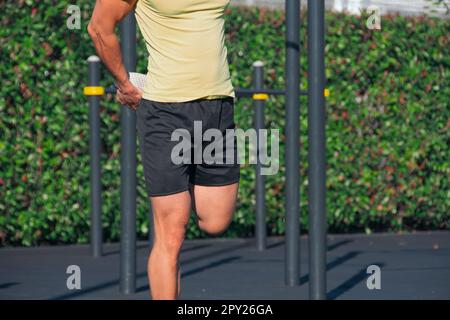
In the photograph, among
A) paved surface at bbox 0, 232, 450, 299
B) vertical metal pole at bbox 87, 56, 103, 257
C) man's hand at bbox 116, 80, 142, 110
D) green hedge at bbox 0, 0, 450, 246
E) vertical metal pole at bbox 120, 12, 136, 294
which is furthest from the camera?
green hedge at bbox 0, 0, 450, 246

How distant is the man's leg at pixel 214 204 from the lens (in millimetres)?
5020

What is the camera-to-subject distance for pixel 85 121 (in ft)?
29.3

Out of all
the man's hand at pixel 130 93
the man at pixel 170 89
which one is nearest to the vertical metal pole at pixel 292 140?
the man at pixel 170 89

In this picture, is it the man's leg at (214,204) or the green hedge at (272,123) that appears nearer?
the man's leg at (214,204)

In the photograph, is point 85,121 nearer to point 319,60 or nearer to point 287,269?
point 287,269

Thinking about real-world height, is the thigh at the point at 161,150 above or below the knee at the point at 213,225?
above

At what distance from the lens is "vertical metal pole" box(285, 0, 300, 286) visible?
6.63 m

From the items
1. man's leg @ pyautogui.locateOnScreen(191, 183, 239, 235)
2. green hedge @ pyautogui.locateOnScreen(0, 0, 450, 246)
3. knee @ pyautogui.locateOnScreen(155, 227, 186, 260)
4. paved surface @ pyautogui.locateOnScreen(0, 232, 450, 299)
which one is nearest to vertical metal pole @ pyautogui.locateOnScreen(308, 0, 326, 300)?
paved surface @ pyautogui.locateOnScreen(0, 232, 450, 299)

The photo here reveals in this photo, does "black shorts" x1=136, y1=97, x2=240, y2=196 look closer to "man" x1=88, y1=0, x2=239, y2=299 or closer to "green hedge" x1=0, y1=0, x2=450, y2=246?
"man" x1=88, y1=0, x2=239, y2=299

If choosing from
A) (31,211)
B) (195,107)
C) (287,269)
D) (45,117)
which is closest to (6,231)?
(31,211)

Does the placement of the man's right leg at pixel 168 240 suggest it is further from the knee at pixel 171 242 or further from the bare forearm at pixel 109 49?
the bare forearm at pixel 109 49

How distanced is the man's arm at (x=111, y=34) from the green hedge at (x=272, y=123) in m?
3.87

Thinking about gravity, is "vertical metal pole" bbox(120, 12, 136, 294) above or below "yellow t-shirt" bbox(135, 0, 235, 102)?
below
